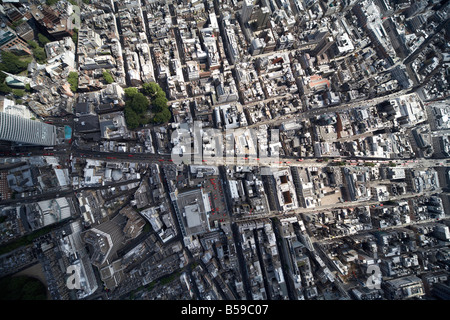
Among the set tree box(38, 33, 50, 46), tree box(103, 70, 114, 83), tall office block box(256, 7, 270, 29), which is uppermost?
tree box(38, 33, 50, 46)

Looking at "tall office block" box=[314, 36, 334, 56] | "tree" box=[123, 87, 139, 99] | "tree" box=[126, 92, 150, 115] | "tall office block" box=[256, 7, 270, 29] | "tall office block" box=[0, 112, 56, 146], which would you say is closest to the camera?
"tall office block" box=[0, 112, 56, 146]

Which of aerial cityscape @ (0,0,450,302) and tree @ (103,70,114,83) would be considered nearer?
aerial cityscape @ (0,0,450,302)

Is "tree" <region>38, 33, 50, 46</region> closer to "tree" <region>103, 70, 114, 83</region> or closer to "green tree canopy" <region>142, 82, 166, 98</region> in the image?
"tree" <region>103, 70, 114, 83</region>

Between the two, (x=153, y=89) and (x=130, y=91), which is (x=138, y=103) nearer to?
(x=130, y=91)

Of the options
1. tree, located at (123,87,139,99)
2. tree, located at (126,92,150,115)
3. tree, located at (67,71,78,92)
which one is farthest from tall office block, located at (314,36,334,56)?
tree, located at (67,71,78,92)

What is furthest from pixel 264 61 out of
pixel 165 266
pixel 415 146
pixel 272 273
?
pixel 165 266

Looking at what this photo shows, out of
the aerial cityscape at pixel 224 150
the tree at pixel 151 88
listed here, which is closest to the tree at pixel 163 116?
the aerial cityscape at pixel 224 150
